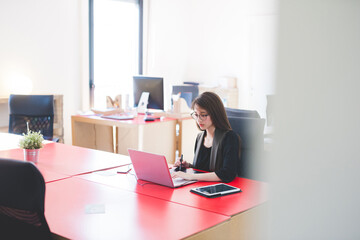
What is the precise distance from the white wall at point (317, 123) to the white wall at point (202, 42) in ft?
16.7

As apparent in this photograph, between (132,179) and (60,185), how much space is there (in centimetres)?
39

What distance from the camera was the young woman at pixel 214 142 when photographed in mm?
2320

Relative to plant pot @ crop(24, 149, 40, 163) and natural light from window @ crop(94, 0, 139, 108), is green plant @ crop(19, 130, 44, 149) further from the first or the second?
natural light from window @ crop(94, 0, 139, 108)

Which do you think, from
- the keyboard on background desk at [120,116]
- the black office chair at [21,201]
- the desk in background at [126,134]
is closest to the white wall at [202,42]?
the desk in background at [126,134]

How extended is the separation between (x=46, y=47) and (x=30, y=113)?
1687mm

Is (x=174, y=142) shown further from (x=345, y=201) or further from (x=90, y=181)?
(x=345, y=201)

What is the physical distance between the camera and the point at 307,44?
1.20 ft

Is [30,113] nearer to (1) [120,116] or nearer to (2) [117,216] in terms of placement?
(1) [120,116]

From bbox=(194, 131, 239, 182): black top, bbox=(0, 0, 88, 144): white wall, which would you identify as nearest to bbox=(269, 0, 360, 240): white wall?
bbox=(194, 131, 239, 182): black top

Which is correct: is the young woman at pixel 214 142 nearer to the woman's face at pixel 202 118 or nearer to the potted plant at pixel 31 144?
the woman's face at pixel 202 118

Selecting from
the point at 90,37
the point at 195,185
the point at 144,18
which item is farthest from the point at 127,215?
the point at 144,18

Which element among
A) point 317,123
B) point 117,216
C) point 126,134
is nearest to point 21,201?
point 117,216

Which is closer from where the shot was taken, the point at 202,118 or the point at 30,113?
the point at 202,118

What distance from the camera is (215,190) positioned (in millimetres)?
2070
